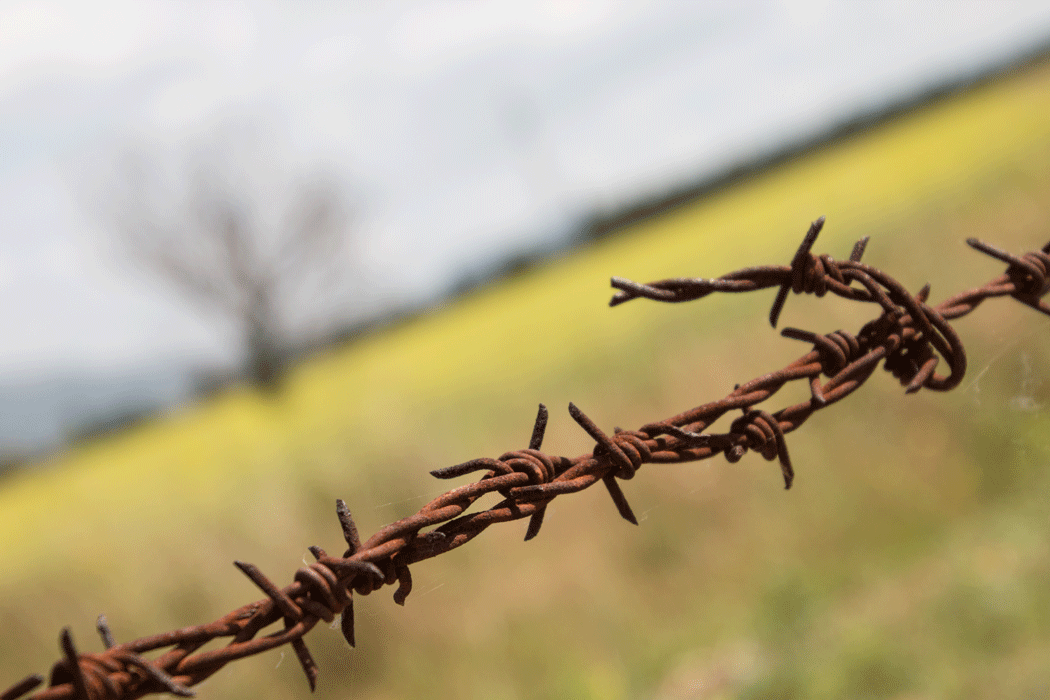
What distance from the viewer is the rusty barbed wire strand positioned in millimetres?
924

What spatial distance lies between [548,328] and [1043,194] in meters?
12.4

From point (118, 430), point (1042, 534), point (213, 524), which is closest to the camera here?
point (1042, 534)

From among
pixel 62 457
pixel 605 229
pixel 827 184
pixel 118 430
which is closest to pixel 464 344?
pixel 827 184

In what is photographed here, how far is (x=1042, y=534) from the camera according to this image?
154 inches

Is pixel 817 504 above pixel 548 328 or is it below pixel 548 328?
below

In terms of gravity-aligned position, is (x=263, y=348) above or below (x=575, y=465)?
above

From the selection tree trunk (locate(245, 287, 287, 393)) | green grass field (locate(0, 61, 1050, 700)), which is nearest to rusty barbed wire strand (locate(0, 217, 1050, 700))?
green grass field (locate(0, 61, 1050, 700))

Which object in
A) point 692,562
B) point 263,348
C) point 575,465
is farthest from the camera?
point 263,348

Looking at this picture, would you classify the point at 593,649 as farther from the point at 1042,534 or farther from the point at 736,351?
the point at 736,351

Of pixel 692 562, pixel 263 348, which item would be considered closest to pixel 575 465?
pixel 692 562

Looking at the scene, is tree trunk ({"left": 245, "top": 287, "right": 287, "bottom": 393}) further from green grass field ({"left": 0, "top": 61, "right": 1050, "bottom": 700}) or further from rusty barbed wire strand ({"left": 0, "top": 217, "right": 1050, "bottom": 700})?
rusty barbed wire strand ({"left": 0, "top": 217, "right": 1050, "bottom": 700})

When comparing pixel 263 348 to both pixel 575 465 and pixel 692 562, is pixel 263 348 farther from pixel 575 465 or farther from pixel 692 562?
pixel 575 465

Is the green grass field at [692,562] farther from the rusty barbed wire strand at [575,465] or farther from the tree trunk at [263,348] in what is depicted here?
the tree trunk at [263,348]

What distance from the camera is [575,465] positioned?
1.24 m
